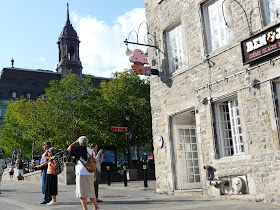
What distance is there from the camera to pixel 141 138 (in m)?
31.1

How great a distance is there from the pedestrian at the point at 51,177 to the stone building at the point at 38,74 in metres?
54.1

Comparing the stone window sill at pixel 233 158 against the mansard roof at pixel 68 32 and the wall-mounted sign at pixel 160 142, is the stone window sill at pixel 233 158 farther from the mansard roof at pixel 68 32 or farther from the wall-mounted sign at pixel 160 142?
the mansard roof at pixel 68 32

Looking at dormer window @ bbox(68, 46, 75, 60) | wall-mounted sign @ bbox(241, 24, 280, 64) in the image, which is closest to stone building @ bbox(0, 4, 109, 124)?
dormer window @ bbox(68, 46, 75, 60)

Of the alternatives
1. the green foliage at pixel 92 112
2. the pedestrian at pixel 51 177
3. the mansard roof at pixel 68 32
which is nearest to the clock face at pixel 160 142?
the pedestrian at pixel 51 177

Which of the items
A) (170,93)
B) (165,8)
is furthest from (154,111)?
(165,8)

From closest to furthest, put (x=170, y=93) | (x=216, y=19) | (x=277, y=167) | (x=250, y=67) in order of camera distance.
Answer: (x=277, y=167) → (x=250, y=67) → (x=216, y=19) → (x=170, y=93)

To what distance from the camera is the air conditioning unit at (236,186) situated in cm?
939

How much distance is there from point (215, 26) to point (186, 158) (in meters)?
4.59

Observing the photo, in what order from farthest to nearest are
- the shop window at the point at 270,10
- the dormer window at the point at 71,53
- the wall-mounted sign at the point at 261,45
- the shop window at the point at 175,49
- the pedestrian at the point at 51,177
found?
the dormer window at the point at 71,53, the shop window at the point at 175,49, the pedestrian at the point at 51,177, the shop window at the point at 270,10, the wall-mounted sign at the point at 261,45

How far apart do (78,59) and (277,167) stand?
59339 mm

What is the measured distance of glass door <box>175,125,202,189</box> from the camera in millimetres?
12148

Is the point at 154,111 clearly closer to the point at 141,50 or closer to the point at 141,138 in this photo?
the point at 141,50

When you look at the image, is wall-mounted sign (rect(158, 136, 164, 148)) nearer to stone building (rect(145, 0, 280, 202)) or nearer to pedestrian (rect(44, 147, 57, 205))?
stone building (rect(145, 0, 280, 202))

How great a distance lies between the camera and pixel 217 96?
1035cm
